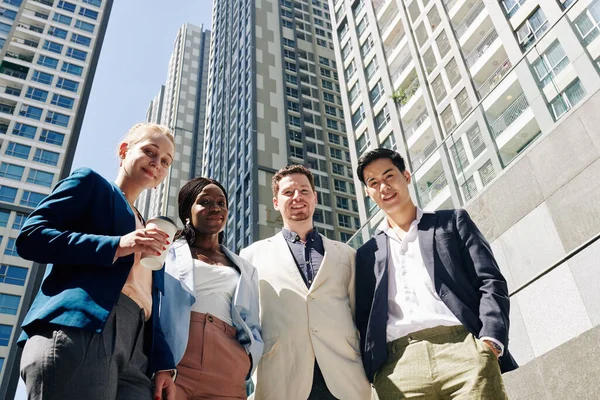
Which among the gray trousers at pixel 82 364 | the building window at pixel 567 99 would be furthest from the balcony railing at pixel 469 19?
the gray trousers at pixel 82 364

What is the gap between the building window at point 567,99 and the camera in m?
6.55

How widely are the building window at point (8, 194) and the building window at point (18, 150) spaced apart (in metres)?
3.76

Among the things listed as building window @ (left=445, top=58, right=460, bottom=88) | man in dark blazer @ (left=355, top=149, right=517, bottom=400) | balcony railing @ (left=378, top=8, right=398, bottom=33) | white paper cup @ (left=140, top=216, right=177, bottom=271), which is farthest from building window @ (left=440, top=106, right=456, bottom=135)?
white paper cup @ (left=140, top=216, right=177, bottom=271)

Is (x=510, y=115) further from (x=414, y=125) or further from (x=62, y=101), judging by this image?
(x=62, y=101)

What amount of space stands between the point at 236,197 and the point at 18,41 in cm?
3071

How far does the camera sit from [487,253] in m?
2.99

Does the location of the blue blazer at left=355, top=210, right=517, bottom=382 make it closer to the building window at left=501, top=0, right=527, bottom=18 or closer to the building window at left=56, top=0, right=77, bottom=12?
the building window at left=501, top=0, right=527, bottom=18

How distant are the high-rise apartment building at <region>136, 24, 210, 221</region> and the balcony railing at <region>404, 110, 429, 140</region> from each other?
51.4m

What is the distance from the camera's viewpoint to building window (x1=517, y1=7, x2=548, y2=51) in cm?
2349

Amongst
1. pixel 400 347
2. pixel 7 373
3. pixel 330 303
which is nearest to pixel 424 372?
pixel 400 347

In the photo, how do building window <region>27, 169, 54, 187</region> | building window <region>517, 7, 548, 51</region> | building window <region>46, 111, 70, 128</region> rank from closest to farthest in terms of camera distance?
building window <region>517, 7, 548, 51</region>, building window <region>27, 169, 54, 187</region>, building window <region>46, 111, 70, 128</region>

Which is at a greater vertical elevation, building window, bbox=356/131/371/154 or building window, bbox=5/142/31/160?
building window, bbox=5/142/31/160

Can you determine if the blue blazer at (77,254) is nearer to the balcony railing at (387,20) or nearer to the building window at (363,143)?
the building window at (363,143)

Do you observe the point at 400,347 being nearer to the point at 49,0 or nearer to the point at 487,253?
the point at 487,253
